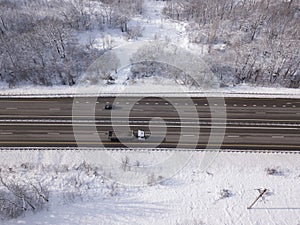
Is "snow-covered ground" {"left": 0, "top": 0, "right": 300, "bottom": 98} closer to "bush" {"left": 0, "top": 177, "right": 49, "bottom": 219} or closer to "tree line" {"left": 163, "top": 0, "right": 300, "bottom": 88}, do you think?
"tree line" {"left": 163, "top": 0, "right": 300, "bottom": 88}

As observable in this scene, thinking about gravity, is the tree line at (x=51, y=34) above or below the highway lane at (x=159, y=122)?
above

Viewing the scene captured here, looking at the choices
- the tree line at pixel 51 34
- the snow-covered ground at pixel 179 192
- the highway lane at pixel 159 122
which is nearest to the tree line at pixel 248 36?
the highway lane at pixel 159 122

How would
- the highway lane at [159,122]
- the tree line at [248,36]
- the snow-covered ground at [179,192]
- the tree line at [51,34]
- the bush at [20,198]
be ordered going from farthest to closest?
the tree line at [248,36] < the tree line at [51,34] < the highway lane at [159,122] < the snow-covered ground at [179,192] < the bush at [20,198]

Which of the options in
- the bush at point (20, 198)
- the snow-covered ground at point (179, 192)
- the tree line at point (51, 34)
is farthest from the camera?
the tree line at point (51, 34)

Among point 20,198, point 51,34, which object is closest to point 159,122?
point 20,198

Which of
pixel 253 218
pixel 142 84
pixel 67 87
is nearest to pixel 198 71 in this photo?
pixel 142 84

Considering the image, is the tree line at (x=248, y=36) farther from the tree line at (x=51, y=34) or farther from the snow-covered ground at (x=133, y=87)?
the tree line at (x=51, y=34)
